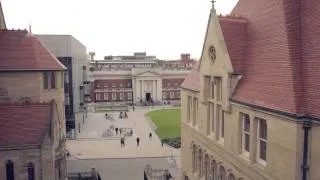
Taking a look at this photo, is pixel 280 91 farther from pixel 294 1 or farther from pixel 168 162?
pixel 168 162

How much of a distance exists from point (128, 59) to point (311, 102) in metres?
176

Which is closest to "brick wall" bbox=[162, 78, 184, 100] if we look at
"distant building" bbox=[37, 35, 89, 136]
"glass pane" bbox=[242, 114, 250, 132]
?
"distant building" bbox=[37, 35, 89, 136]

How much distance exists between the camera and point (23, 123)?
23.3 metres

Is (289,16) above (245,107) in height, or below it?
above

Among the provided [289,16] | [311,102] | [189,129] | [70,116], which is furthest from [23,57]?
[70,116]

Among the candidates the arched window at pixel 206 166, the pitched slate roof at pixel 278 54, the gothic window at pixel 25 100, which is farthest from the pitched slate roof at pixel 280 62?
the gothic window at pixel 25 100

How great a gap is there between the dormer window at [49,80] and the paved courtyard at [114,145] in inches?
649

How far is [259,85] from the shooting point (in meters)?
14.6

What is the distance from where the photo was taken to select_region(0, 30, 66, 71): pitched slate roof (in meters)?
26.0

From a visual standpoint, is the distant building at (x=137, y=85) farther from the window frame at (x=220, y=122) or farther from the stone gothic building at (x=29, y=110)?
the window frame at (x=220, y=122)

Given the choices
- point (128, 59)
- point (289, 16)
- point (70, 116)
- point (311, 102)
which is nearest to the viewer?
point (311, 102)

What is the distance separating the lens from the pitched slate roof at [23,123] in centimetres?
2248

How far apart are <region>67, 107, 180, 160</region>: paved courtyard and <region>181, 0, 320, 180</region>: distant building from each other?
22.3m

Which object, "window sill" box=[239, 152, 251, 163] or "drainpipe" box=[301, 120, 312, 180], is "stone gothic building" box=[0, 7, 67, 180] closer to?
"window sill" box=[239, 152, 251, 163]
